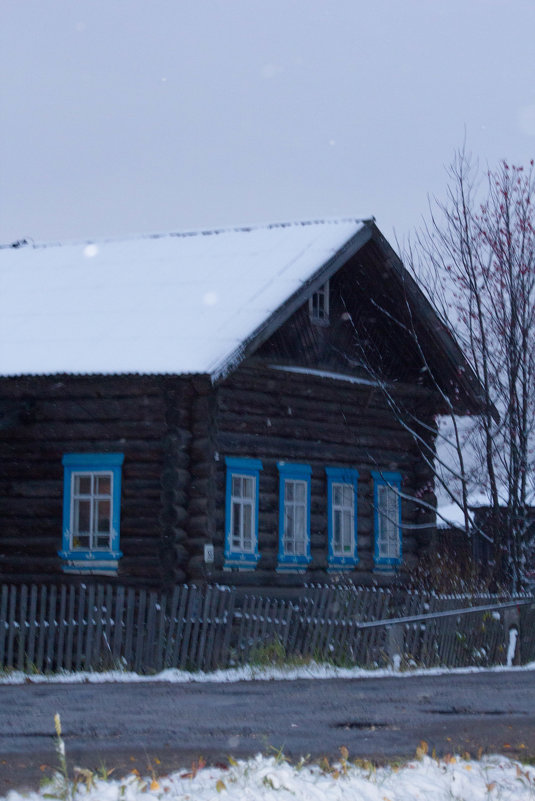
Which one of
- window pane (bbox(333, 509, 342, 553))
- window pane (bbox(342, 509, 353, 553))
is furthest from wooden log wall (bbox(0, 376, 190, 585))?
window pane (bbox(342, 509, 353, 553))

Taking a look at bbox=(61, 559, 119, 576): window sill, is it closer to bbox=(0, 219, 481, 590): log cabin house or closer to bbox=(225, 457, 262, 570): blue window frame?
bbox=(0, 219, 481, 590): log cabin house

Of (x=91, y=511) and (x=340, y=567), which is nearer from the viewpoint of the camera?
(x=91, y=511)

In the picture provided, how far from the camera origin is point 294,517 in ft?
67.2

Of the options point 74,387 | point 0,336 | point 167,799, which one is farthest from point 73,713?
point 0,336

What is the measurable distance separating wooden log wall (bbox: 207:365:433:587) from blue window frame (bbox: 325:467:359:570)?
0.53ft

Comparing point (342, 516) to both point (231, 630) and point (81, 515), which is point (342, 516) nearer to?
point (81, 515)

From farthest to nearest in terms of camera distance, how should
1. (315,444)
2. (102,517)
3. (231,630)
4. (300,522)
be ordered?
(315,444), (300,522), (102,517), (231,630)

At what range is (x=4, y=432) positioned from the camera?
A: 1950 centimetres

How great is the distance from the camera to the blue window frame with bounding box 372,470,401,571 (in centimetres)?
2208

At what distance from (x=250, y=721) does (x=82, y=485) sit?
8866 mm

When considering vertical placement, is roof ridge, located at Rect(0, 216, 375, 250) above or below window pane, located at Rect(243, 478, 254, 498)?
above

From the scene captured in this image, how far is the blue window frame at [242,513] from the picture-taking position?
62.0ft

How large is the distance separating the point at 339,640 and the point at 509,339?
247 inches

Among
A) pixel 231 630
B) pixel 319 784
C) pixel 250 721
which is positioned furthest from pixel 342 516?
pixel 319 784
